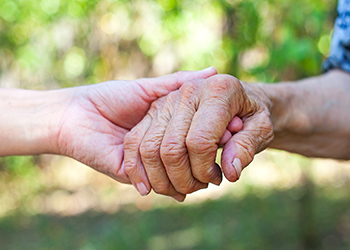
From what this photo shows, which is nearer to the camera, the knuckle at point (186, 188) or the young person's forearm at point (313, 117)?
the knuckle at point (186, 188)

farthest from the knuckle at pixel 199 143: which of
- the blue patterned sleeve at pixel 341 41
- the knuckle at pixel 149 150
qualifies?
the blue patterned sleeve at pixel 341 41

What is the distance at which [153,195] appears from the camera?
18.9 feet

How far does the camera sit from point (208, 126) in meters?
1.46

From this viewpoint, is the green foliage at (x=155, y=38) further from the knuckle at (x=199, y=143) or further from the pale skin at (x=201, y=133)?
the knuckle at (x=199, y=143)

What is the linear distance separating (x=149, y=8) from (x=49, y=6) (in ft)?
5.68

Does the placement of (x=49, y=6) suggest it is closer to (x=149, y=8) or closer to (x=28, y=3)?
(x=28, y=3)

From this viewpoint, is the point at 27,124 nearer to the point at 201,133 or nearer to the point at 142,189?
the point at 142,189

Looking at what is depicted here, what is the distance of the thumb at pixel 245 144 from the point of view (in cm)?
147

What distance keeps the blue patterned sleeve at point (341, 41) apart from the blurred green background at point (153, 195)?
69cm

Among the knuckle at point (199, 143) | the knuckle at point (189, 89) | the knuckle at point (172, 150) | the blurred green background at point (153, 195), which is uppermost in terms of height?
the knuckle at point (189, 89)

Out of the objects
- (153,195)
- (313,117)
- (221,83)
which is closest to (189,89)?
(221,83)

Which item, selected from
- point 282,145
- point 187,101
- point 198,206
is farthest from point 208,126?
point 198,206

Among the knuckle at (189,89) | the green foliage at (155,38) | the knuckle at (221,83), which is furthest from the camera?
the green foliage at (155,38)

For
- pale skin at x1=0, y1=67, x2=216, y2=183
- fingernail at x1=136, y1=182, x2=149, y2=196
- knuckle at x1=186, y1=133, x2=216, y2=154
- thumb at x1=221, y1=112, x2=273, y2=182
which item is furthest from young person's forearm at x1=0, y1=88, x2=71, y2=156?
thumb at x1=221, y1=112, x2=273, y2=182
